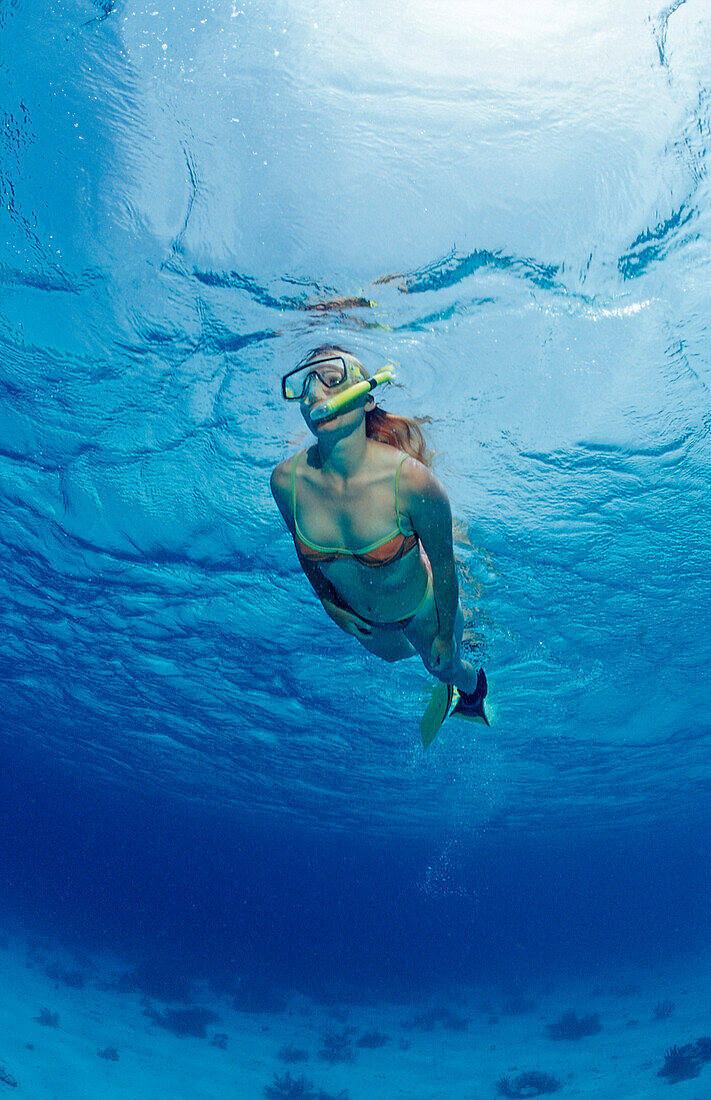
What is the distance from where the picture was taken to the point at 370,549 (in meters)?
4.62

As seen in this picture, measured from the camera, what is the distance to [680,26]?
5.50m

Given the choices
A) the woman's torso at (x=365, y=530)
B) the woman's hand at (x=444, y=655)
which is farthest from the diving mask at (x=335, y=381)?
the woman's hand at (x=444, y=655)

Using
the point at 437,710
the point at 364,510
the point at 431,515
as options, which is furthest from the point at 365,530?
the point at 437,710

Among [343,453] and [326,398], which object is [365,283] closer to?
[326,398]

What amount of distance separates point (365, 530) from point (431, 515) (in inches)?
20.1

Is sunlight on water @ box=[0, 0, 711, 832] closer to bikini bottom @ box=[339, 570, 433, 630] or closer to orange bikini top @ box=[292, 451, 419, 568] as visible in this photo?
orange bikini top @ box=[292, 451, 419, 568]

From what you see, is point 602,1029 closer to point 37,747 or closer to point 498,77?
point 37,747

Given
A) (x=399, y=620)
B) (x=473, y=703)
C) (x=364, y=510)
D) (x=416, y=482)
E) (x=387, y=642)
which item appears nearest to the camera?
(x=416, y=482)

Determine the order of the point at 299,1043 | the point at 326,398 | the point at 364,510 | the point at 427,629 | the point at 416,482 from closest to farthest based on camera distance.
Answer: the point at 326,398 → the point at 416,482 → the point at 364,510 → the point at 427,629 → the point at 299,1043

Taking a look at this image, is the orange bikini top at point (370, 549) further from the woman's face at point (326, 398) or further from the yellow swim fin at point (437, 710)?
the yellow swim fin at point (437, 710)

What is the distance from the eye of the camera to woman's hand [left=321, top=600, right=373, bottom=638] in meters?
5.34

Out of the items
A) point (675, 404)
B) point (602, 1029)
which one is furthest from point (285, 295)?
point (602, 1029)

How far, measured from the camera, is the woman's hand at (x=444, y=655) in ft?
18.2

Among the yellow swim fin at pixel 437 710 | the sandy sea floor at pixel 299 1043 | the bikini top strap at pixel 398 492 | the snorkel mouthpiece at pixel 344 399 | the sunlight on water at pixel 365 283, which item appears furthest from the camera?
the sandy sea floor at pixel 299 1043
